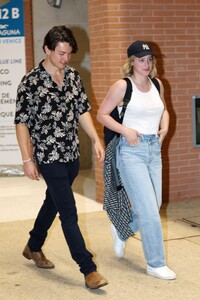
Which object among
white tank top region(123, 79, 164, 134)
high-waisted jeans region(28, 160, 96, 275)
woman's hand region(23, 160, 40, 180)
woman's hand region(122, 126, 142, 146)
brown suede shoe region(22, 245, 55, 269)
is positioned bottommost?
brown suede shoe region(22, 245, 55, 269)

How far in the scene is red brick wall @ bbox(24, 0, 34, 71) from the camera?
439 inches

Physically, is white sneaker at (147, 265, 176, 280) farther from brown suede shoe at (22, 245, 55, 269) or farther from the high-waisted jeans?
brown suede shoe at (22, 245, 55, 269)

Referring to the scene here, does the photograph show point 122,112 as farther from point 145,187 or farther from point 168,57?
point 168,57

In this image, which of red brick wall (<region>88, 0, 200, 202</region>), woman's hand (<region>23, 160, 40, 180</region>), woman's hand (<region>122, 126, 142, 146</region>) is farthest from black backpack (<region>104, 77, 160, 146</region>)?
red brick wall (<region>88, 0, 200, 202</region>)

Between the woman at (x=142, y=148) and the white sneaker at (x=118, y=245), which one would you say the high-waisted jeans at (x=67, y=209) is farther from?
the white sneaker at (x=118, y=245)

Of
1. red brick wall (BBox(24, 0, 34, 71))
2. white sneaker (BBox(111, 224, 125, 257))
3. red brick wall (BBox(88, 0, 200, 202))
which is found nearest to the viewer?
white sneaker (BBox(111, 224, 125, 257))

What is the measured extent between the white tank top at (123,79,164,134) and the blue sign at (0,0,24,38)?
18.8 feet

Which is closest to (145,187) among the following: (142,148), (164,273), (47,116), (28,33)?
(142,148)

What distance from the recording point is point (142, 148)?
543 cm

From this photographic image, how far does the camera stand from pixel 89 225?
7.45 m

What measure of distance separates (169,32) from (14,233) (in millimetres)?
3226

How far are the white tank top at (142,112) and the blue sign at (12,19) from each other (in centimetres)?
573

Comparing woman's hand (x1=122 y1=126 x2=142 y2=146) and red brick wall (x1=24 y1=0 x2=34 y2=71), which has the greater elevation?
red brick wall (x1=24 y1=0 x2=34 y2=71)

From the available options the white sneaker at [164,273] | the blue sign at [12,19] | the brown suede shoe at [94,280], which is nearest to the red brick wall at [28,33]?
the blue sign at [12,19]
